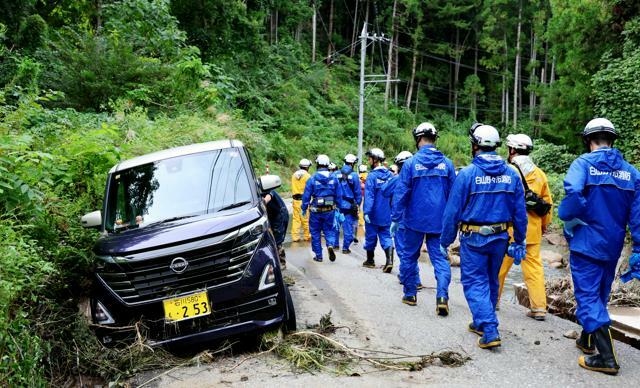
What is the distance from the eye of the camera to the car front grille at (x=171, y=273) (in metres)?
4.36

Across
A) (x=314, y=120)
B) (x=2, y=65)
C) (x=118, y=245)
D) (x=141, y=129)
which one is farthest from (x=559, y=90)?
(x=118, y=245)

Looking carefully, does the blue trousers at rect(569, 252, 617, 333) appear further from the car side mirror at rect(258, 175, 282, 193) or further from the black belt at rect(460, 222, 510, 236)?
the car side mirror at rect(258, 175, 282, 193)

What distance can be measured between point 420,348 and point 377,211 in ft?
14.7

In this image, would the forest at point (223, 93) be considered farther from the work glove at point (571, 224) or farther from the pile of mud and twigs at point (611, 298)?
the pile of mud and twigs at point (611, 298)

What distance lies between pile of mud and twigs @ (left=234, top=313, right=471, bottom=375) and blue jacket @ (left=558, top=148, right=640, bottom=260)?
1514 millimetres

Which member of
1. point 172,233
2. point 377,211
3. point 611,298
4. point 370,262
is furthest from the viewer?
point 370,262

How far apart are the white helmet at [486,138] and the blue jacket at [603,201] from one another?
823 mm

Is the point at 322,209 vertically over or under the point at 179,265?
under

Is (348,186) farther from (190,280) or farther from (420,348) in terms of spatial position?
(190,280)

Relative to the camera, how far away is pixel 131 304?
14.4 feet

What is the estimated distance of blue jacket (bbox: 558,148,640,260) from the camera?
432 cm

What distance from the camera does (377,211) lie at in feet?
30.0

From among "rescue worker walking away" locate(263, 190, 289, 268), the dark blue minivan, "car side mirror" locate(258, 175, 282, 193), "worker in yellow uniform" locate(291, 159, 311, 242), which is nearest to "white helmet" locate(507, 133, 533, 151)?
"car side mirror" locate(258, 175, 282, 193)

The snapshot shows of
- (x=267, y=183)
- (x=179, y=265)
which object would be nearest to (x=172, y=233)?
(x=179, y=265)
